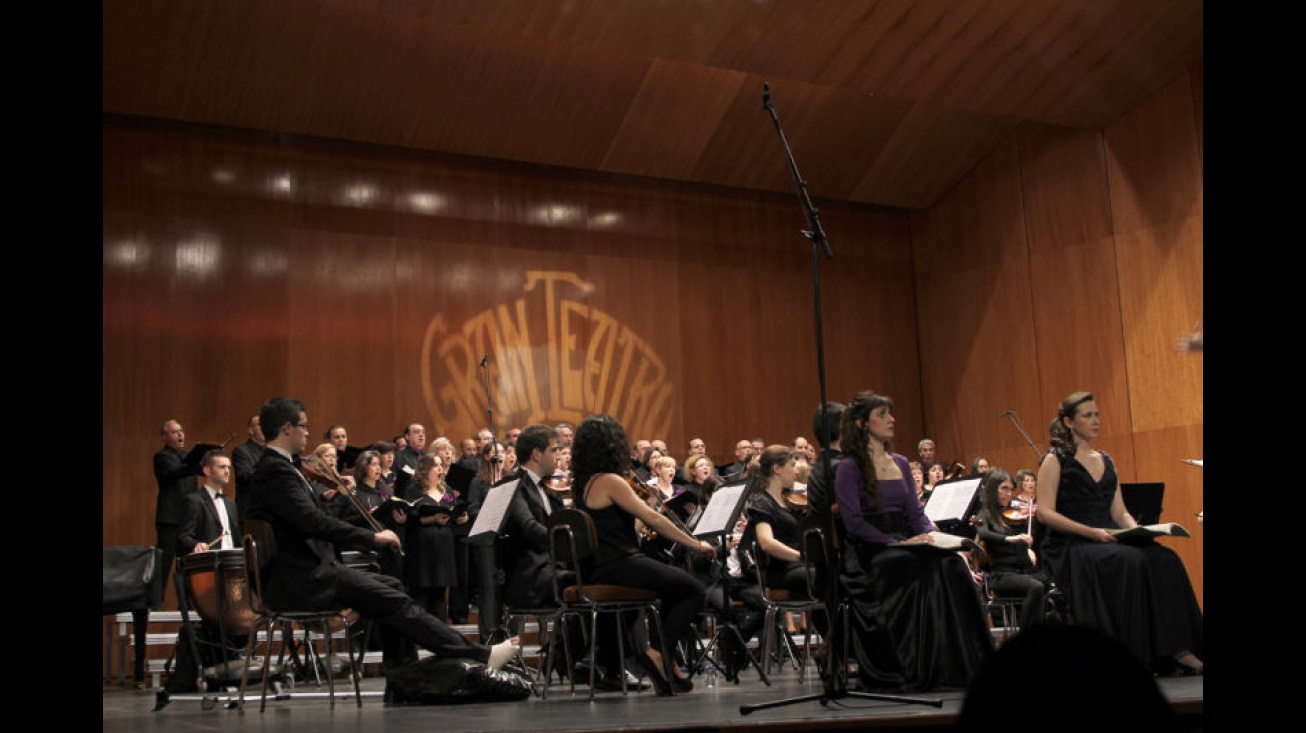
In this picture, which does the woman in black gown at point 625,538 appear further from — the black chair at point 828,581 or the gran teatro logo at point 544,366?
the gran teatro logo at point 544,366

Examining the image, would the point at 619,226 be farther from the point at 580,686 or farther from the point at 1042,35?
the point at 580,686

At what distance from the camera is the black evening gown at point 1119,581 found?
5.21m

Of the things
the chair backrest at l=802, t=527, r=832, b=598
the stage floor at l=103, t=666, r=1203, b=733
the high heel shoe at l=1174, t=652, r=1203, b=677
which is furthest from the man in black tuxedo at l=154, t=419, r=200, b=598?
the high heel shoe at l=1174, t=652, r=1203, b=677

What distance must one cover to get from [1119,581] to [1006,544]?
1.97 metres

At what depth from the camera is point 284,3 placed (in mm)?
9695

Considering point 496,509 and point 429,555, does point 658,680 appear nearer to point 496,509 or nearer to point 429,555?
point 496,509

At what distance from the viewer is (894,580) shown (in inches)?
193

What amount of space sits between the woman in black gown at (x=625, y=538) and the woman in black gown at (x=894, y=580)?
692 mm

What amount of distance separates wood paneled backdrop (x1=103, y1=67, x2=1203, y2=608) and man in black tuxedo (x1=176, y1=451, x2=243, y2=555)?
3025 millimetres

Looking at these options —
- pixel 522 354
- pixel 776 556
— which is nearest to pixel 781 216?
pixel 522 354

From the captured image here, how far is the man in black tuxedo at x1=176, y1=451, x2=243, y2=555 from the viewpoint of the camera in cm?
693

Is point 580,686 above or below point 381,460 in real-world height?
below

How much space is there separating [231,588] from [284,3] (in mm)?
5640

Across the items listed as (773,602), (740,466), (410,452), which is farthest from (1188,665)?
(410,452)
